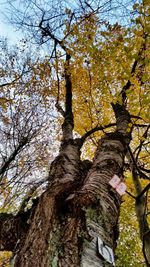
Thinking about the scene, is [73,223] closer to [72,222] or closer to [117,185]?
[72,222]

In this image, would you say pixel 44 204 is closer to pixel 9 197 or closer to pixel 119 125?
pixel 119 125

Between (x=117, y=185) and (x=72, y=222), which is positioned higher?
(x=117, y=185)

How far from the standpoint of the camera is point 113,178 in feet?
8.96

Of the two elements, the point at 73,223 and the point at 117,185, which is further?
the point at 117,185

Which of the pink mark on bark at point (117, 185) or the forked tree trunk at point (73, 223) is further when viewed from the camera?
the pink mark on bark at point (117, 185)

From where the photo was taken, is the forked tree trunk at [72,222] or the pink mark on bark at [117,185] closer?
the forked tree trunk at [72,222]

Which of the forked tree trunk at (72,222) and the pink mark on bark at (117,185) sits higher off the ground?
the pink mark on bark at (117,185)

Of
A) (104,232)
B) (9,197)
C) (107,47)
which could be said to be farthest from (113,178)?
(9,197)

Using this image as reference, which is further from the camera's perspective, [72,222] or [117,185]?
[117,185]

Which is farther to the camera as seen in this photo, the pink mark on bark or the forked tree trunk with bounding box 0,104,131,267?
the pink mark on bark

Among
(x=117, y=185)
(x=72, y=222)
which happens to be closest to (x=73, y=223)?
(x=72, y=222)

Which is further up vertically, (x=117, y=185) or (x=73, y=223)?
(x=117, y=185)

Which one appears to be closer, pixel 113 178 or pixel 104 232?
pixel 104 232

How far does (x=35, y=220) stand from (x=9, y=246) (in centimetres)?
49
